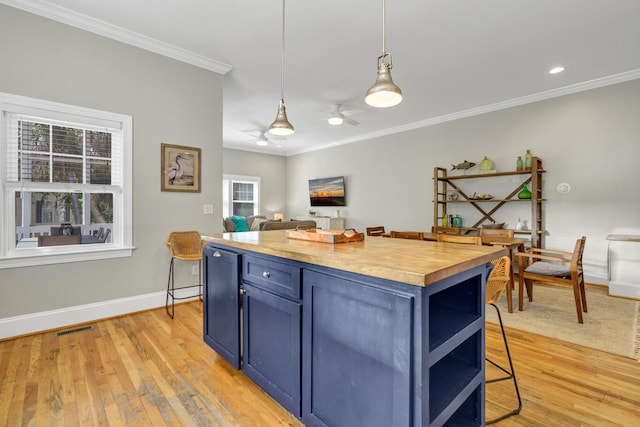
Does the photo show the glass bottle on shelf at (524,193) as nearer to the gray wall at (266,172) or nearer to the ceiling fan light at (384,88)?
the ceiling fan light at (384,88)

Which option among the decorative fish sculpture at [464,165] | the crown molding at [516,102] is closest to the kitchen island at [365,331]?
the decorative fish sculpture at [464,165]

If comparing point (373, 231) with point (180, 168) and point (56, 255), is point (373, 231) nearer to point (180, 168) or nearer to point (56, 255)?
point (180, 168)

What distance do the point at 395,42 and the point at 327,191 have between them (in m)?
4.90

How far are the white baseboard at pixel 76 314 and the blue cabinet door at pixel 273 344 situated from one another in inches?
77.7

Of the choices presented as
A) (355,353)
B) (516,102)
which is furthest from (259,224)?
(355,353)

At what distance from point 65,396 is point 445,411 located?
7.20 ft

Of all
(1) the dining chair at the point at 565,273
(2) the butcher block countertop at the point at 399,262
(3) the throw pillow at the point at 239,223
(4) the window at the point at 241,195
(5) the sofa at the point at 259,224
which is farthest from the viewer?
(4) the window at the point at 241,195

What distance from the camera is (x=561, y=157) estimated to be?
172 inches

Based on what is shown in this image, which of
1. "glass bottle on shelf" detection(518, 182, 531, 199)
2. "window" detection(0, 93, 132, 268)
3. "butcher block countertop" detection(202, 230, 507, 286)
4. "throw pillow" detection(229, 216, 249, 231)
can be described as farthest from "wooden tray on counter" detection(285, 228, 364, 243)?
"throw pillow" detection(229, 216, 249, 231)

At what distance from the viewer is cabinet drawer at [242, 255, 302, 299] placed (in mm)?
1435

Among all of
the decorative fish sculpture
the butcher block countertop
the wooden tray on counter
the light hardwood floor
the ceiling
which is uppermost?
the ceiling

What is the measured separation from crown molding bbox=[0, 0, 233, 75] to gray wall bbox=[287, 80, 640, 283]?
4114 mm

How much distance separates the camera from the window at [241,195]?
8047 mm

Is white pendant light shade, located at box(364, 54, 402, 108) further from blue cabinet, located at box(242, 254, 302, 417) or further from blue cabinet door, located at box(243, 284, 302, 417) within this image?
blue cabinet door, located at box(243, 284, 302, 417)
